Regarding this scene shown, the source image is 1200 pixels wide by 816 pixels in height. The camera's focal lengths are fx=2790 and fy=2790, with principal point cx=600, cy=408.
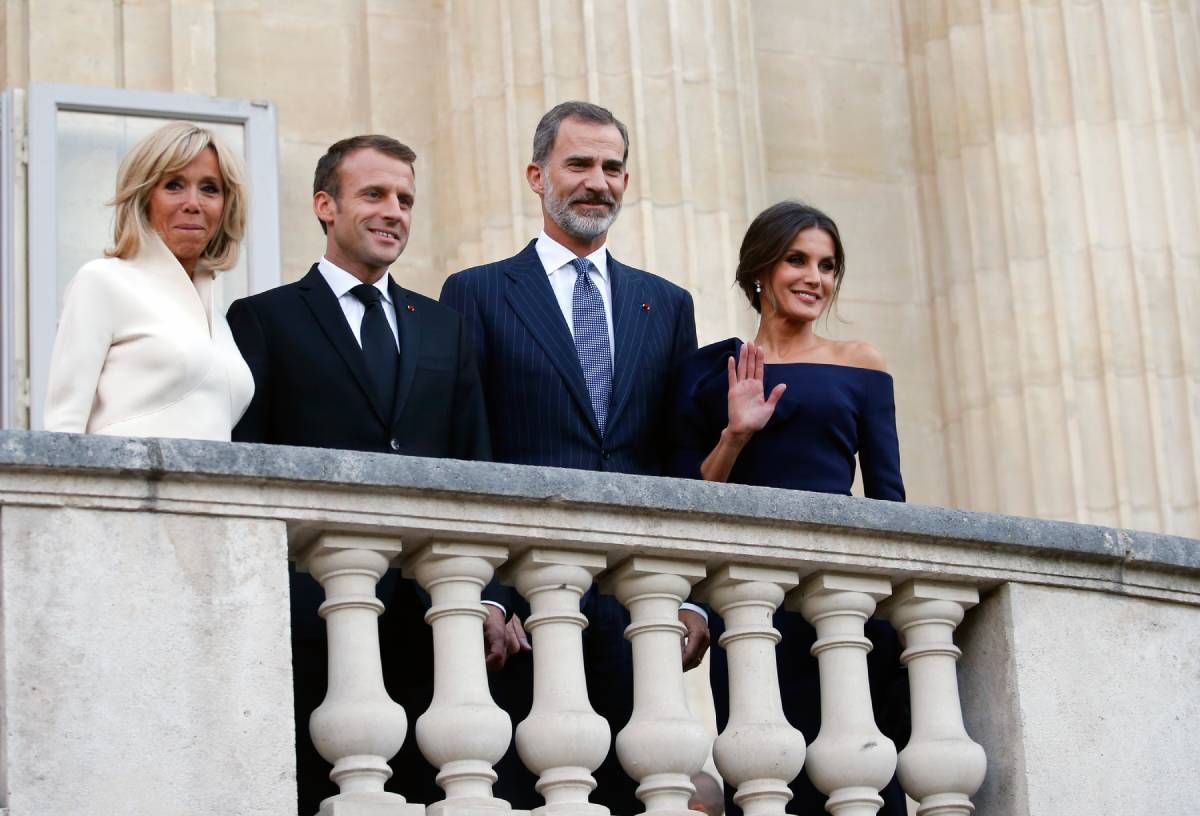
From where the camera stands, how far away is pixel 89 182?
33.5 ft

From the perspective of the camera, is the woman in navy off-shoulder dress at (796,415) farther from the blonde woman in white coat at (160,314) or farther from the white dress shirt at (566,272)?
the blonde woman in white coat at (160,314)

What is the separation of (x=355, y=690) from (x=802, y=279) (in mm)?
2037

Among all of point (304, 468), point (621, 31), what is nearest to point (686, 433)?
point (304, 468)

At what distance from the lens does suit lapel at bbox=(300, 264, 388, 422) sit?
263 inches

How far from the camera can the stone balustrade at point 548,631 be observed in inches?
223

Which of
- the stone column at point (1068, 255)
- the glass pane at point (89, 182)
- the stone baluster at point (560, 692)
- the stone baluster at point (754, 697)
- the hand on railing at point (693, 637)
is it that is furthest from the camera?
the stone column at point (1068, 255)

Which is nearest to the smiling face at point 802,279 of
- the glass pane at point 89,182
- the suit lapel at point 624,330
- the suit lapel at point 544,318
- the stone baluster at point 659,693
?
the suit lapel at point 624,330

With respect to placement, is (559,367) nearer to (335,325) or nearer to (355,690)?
(335,325)

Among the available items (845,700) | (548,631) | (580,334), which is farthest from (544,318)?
(845,700)

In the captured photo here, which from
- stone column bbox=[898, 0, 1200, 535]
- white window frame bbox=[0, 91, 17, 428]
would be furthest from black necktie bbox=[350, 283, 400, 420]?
stone column bbox=[898, 0, 1200, 535]

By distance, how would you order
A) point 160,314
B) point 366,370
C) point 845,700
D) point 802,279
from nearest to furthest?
point 160,314 → point 845,700 → point 366,370 → point 802,279

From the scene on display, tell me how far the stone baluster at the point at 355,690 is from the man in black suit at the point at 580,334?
2.91 ft

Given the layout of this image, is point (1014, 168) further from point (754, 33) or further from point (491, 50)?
point (491, 50)

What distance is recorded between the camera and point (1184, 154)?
11.8m
